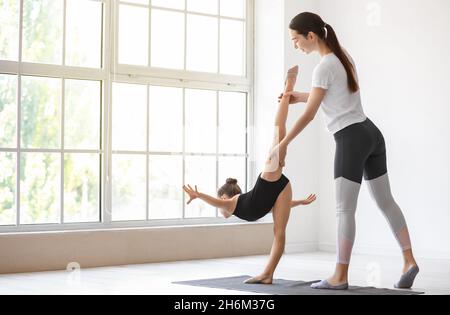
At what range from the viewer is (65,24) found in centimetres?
494

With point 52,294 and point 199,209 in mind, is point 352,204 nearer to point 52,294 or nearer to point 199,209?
point 52,294

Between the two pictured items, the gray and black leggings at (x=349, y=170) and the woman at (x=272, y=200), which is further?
the woman at (x=272, y=200)

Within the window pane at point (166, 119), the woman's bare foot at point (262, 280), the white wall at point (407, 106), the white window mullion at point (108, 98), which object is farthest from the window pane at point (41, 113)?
the white wall at point (407, 106)

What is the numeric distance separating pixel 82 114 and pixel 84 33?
21.6 inches

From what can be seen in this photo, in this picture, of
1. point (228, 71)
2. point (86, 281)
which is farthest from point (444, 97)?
point (86, 281)

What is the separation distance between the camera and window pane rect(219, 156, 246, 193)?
5.80 m

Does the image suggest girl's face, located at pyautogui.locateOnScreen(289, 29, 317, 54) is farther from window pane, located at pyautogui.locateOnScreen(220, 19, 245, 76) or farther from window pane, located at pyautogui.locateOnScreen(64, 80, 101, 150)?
window pane, located at pyautogui.locateOnScreen(220, 19, 245, 76)

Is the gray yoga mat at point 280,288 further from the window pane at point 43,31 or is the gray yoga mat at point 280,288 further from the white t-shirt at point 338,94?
the window pane at point 43,31

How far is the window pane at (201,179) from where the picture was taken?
5594 millimetres

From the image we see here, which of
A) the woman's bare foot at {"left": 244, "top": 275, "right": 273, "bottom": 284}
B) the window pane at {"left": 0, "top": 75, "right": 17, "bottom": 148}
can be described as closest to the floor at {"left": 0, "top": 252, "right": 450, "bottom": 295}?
the woman's bare foot at {"left": 244, "top": 275, "right": 273, "bottom": 284}

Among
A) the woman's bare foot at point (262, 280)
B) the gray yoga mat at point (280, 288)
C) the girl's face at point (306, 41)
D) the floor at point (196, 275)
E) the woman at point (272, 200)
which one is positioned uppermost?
the girl's face at point (306, 41)

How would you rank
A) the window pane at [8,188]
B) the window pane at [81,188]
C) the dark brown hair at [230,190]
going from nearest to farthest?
1. the dark brown hair at [230,190]
2. the window pane at [8,188]
3. the window pane at [81,188]

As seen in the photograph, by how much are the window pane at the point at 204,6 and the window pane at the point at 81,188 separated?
1.40 m

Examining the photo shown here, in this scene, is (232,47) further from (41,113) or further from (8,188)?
(8,188)
